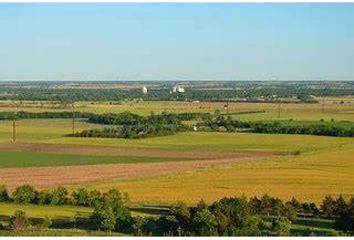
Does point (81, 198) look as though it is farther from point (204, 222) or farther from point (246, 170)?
point (246, 170)

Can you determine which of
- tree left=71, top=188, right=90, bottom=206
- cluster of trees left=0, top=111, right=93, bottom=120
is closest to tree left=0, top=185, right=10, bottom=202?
tree left=71, top=188, right=90, bottom=206

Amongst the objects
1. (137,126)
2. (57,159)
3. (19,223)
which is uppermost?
(137,126)

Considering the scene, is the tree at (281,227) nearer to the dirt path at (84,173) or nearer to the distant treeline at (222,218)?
the distant treeline at (222,218)

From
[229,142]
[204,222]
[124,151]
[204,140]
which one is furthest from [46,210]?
[204,140]

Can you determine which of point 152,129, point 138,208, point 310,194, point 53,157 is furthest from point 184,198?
point 152,129

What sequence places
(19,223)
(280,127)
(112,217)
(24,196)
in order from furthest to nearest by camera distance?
1. (280,127)
2. (24,196)
3. (112,217)
4. (19,223)

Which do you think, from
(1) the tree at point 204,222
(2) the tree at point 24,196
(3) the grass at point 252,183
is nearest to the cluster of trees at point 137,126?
(3) the grass at point 252,183

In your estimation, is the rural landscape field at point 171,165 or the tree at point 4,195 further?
the tree at point 4,195
